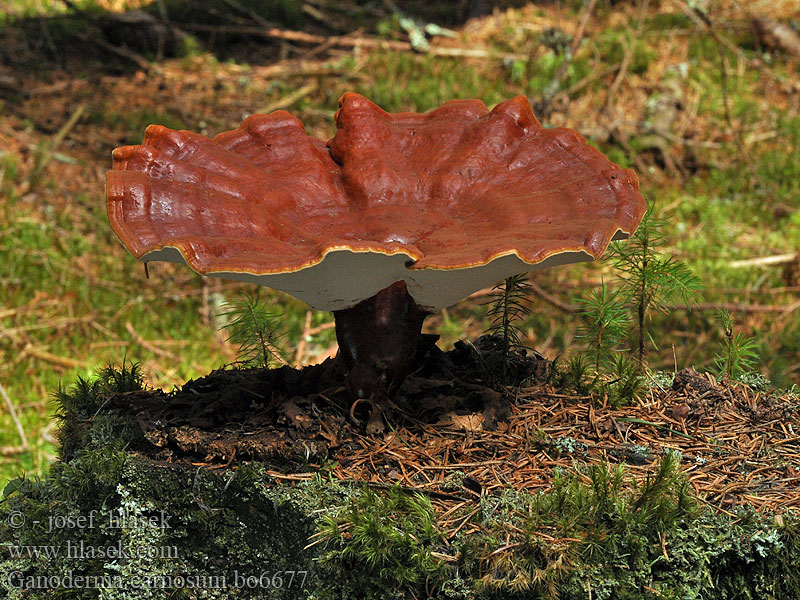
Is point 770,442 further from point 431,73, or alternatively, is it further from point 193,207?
point 431,73

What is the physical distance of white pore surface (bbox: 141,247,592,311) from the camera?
1975 millimetres

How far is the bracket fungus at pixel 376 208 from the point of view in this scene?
194cm

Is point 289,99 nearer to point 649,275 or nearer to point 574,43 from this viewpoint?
point 574,43

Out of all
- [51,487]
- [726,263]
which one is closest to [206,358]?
[51,487]

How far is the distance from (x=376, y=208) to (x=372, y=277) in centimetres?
35

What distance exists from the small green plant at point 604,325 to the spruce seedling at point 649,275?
0.07 meters

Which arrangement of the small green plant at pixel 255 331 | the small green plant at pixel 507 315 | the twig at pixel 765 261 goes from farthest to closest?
the twig at pixel 765 261 → the small green plant at pixel 255 331 → the small green plant at pixel 507 315

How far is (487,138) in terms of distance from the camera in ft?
8.45

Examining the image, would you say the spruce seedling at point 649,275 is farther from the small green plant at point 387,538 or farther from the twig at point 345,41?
the twig at point 345,41

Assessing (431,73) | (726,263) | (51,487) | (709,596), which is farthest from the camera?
(431,73)

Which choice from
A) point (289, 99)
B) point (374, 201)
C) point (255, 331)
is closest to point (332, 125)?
point (289, 99)

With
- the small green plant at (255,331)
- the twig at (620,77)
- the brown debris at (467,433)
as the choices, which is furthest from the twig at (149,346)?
the twig at (620,77)

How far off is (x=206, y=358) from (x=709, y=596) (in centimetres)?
348

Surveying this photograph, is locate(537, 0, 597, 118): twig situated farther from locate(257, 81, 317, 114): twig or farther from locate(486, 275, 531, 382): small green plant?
locate(486, 275, 531, 382): small green plant
